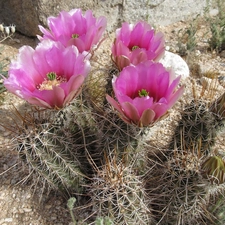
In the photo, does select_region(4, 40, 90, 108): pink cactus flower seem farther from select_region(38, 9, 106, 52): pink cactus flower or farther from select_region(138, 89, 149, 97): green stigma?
select_region(138, 89, 149, 97): green stigma

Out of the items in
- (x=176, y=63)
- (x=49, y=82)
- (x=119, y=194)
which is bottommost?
(x=176, y=63)

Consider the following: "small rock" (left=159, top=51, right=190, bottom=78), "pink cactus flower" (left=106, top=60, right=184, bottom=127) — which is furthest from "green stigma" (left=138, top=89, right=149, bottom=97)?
"small rock" (left=159, top=51, right=190, bottom=78)

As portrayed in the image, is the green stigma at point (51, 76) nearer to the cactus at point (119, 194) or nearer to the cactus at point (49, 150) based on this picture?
the cactus at point (49, 150)

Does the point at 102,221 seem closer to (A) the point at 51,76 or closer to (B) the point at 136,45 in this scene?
(A) the point at 51,76

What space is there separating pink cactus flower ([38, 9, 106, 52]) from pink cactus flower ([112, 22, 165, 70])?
0.09 meters

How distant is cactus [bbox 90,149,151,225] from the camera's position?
1.33 m

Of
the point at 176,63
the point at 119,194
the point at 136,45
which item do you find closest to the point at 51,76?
the point at 136,45

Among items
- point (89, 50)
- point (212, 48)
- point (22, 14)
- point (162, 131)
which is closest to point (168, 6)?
point (212, 48)

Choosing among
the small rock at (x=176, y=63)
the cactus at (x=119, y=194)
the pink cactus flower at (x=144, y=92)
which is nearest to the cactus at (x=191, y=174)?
the cactus at (x=119, y=194)

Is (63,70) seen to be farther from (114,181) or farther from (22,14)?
(22,14)

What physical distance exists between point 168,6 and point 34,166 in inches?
95.2

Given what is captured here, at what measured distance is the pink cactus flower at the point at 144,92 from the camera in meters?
1.15

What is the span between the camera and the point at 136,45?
4.97 feet

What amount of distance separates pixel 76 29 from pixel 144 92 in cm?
50
